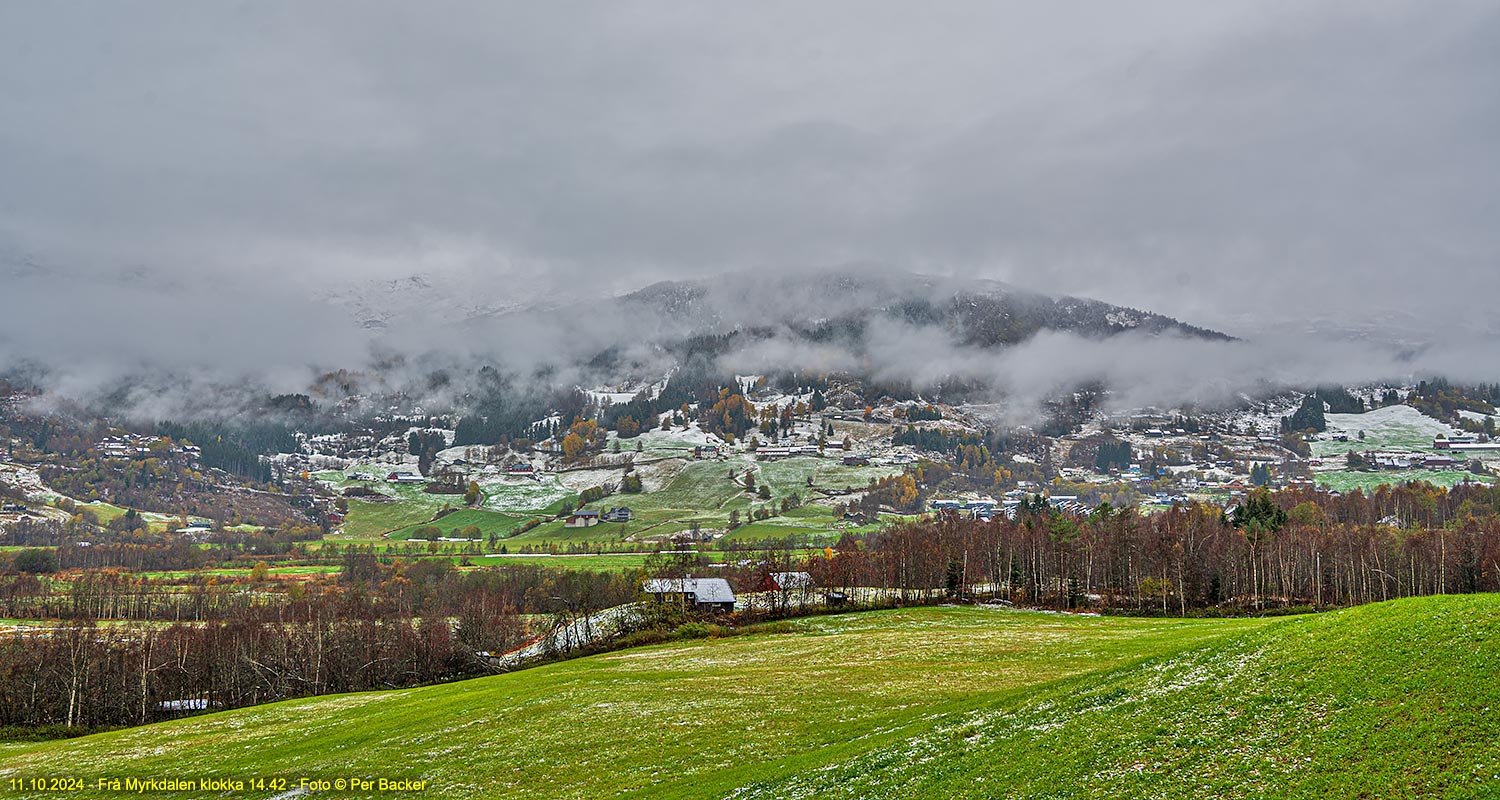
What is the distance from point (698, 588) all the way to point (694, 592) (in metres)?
3.91

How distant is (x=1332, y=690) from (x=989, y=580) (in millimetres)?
141414

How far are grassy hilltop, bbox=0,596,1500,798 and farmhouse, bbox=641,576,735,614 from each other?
166 ft

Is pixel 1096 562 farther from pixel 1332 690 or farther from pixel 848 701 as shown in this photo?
pixel 1332 690

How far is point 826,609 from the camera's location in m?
124

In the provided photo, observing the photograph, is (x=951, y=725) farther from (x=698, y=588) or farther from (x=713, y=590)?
(x=713, y=590)

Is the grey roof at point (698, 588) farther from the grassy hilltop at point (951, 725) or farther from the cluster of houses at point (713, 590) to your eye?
the grassy hilltop at point (951, 725)

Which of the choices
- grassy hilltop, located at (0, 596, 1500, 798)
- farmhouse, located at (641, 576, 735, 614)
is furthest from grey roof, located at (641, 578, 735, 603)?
grassy hilltop, located at (0, 596, 1500, 798)

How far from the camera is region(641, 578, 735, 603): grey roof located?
13607 cm

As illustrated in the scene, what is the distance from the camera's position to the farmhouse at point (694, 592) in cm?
13112

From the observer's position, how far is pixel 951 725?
35.6 m

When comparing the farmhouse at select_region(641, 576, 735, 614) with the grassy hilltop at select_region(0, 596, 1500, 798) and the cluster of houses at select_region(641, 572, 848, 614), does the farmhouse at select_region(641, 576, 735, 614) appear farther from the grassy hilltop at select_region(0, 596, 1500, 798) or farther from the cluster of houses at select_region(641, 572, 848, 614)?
the grassy hilltop at select_region(0, 596, 1500, 798)

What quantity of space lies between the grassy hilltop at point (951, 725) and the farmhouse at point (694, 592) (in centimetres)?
5053

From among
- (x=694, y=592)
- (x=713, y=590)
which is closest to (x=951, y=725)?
(x=694, y=592)

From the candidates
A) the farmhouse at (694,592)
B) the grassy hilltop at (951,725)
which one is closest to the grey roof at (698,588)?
the farmhouse at (694,592)
